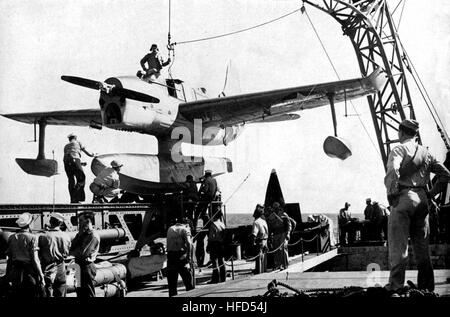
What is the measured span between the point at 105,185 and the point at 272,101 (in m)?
6.16

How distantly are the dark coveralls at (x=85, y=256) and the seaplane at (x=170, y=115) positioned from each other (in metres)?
5.76

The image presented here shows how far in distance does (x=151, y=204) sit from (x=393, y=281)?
911 centimetres

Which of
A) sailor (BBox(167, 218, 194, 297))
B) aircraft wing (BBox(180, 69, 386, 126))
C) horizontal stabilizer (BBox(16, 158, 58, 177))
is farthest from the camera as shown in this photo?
horizontal stabilizer (BBox(16, 158, 58, 177))

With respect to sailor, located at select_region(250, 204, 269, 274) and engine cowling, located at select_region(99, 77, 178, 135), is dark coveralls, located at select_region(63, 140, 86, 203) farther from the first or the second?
sailor, located at select_region(250, 204, 269, 274)

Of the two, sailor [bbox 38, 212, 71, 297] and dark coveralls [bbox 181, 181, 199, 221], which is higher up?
dark coveralls [bbox 181, 181, 199, 221]

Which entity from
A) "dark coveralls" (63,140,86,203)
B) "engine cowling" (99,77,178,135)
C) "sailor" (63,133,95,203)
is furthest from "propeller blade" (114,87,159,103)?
"dark coveralls" (63,140,86,203)

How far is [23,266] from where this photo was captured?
663 cm

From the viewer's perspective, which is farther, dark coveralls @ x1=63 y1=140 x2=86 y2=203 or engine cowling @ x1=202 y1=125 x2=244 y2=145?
engine cowling @ x1=202 y1=125 x2=244 y2=145

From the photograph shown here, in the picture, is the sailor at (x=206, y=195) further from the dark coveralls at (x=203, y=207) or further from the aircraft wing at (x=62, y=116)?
the aircraft wing at (x=62, y=116)

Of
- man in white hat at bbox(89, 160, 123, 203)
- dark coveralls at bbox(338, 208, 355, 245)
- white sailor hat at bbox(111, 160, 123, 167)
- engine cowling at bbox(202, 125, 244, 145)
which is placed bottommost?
dark coveralls at bbox(338, 208, 355, 245)

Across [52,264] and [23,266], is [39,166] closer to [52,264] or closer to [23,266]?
[52,264]

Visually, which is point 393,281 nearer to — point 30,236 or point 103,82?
point 30,236

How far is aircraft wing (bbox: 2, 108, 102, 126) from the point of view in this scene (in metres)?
17.0

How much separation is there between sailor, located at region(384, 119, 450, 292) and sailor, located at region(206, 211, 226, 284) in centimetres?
637
